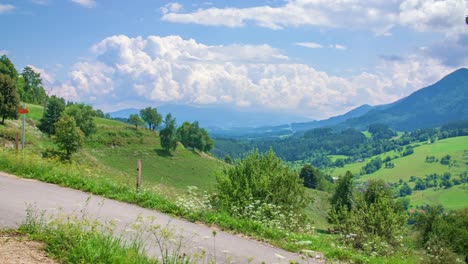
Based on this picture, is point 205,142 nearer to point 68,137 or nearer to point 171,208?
point 68,137

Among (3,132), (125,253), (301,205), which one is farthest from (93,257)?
(3,132)

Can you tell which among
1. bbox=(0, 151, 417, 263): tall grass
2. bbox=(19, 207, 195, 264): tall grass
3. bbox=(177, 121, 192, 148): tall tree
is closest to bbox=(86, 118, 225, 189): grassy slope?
bbox=(177, 121, 192, 148): tall tree

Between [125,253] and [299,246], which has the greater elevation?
[125,253]

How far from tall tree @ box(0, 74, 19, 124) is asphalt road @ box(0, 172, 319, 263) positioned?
2499 inches

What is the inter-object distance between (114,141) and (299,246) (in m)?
121

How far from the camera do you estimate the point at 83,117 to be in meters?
114

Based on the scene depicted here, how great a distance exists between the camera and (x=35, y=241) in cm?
912

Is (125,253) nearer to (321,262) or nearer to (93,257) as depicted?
(93,257)

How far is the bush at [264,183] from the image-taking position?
2361 centimetres

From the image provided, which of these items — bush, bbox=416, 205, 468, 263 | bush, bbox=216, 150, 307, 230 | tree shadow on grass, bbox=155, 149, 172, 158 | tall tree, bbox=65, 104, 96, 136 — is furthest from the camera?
tree shadow on grass, bbox=155, 149, 172, 158

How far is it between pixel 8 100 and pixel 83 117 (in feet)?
126

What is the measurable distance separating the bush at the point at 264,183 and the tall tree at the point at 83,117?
9250cm

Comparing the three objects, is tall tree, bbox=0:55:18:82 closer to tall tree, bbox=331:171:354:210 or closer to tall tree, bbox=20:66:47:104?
tall tree, bbox=20:66:47:104

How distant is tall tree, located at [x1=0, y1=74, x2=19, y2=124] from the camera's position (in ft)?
243
